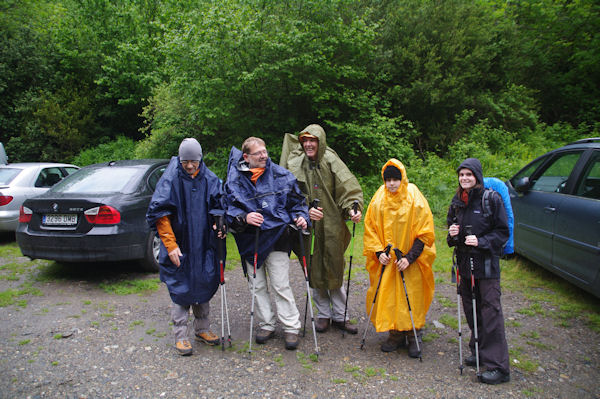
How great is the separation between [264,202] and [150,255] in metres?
2.83

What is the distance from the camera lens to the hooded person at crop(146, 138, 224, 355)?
12.4 feet

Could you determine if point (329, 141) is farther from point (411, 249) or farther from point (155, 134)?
point (411, 249)

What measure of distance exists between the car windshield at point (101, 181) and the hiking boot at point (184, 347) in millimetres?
2778

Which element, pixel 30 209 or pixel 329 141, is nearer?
pixel 30 209

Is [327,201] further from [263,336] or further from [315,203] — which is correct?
[263,336]

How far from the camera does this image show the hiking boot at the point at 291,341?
3.95 meters

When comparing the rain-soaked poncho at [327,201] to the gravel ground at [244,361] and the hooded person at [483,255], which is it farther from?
the hooded person at [483,255]

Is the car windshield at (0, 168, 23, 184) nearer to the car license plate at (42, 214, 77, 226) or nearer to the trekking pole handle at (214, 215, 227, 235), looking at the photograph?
the car license plate at (42, 214, 77, 226)

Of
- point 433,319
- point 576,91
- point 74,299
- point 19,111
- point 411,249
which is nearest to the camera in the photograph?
Answer: point 411,249

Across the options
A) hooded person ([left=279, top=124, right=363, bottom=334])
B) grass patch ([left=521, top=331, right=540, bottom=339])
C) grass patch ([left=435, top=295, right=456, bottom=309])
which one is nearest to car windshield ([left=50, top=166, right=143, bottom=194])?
hooded person ([left=279, top=124, right=363, bottom=334])

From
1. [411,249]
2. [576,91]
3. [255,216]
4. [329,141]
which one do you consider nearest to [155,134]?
[329,141]

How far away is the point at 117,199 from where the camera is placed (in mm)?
5629

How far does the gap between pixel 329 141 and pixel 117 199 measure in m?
5.85

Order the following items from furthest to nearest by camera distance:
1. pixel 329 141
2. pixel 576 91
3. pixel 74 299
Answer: pixel 576 91, pixel 329 141, pixel 74 299
